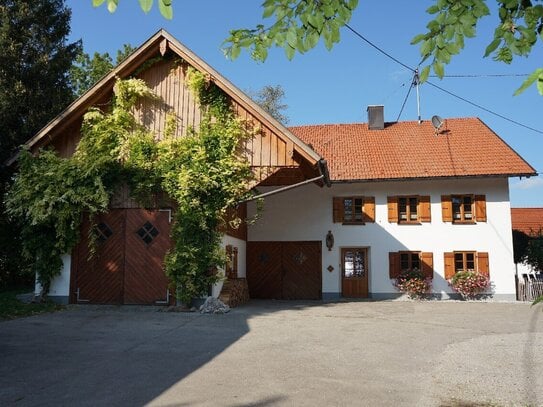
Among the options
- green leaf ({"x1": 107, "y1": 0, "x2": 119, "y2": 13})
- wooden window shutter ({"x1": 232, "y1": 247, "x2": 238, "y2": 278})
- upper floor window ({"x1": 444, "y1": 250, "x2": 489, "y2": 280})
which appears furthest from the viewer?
upper floor window ({"x1": 444, "y1": 250, "x2": 489, "y2": 280})

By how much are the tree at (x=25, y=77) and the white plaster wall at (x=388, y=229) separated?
914 cm

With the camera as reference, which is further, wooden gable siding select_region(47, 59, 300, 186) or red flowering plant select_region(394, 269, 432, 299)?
red flowering plant select_region(394, 269, 432, 299)

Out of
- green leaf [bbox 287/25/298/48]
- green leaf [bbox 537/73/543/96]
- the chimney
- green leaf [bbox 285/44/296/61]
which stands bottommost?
green leaf [bbox 537/73/543/96]

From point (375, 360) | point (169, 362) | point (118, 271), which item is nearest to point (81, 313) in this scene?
point (118, 271)

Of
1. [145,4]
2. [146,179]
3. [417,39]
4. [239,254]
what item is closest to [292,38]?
[417,39]

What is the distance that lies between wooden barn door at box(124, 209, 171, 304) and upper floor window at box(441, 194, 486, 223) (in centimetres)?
1122

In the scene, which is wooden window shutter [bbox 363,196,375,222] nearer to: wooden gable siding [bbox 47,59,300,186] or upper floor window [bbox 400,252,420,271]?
upper floor window [bbox 400,252,420,271]

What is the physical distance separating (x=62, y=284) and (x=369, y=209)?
1175 centimetres

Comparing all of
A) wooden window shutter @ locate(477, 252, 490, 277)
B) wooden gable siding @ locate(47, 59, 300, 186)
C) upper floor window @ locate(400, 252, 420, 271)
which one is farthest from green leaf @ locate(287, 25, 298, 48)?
wooden window shutter @ locate(477, 252, 490, 277)

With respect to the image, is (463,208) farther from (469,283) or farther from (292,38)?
(292,38)

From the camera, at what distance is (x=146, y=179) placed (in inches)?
556

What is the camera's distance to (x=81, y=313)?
12.9 metres

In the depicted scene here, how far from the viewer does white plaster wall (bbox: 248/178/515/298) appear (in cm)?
1908

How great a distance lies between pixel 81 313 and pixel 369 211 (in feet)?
38.3
